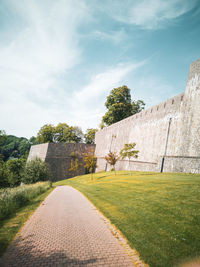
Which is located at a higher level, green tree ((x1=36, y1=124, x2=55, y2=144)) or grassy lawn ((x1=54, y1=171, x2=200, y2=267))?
green tree ((x1=36, y1=124, x2=55, y2=144))

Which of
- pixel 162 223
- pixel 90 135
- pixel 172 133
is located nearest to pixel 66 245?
pixel 162 223

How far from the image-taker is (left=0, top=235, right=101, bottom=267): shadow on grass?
3.27 meters

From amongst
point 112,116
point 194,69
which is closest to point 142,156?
point 194,69

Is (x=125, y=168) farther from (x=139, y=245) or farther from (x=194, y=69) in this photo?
(x=139, y=245)

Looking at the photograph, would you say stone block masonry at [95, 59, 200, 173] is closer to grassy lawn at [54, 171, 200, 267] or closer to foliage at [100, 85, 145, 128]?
grassy lawn at [54, 171, 200, 267]

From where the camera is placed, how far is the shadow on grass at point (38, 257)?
327cm

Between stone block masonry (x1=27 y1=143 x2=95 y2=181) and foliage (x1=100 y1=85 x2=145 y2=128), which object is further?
foliage (x1=100 y1=85 x2=145 y2=128)

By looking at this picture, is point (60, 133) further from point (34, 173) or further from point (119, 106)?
point (34, 173)

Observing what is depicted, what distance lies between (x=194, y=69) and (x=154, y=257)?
57.5 ft

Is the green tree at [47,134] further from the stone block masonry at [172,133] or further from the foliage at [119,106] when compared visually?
the stone block masonry at [172,133]

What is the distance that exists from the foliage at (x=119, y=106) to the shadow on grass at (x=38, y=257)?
38863mm

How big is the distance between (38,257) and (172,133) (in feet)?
54.2

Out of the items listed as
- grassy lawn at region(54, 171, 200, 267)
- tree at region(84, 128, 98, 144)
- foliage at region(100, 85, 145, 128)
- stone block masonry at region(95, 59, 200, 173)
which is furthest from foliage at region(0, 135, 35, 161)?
grassy lawn at region(54, 171, 200, 267)

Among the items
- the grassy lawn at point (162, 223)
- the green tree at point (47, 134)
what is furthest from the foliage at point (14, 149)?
the grassy lawn at point (162, 223)
